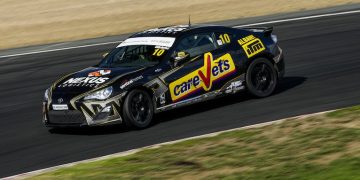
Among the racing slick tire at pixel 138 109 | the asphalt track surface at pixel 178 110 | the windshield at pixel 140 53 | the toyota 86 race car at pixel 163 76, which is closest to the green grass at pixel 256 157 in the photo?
the asphalt track surface at pixel 178 110

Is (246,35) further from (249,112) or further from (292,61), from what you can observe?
(292,61)

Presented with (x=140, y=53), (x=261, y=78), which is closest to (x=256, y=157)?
(x=140, y=53)

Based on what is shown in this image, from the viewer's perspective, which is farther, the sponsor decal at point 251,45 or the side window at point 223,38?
the sponsor decal at point 251,45

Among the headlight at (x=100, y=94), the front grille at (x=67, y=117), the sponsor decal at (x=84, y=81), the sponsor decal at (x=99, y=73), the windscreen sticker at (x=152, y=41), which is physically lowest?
the front grille at (x=67, y=117)

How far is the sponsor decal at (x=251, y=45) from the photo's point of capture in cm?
1348

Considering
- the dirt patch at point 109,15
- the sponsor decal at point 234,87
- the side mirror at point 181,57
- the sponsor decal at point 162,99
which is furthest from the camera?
the dirt patch at point 109,15

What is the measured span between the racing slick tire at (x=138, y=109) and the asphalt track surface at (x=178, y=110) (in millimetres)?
152

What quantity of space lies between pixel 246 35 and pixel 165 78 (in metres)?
2.03

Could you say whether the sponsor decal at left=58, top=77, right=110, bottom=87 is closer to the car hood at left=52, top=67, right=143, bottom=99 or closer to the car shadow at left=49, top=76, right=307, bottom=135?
the car hood at left=52, top=67, right=143, bottom=99

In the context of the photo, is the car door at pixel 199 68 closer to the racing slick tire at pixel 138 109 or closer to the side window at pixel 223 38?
the side window at pixel 223 38

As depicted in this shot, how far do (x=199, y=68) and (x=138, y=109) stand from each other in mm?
1321

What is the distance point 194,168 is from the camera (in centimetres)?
908

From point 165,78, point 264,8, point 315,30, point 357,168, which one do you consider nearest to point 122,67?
point 165,78

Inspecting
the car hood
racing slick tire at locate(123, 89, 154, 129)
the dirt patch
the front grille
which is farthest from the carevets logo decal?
the dirt patch
